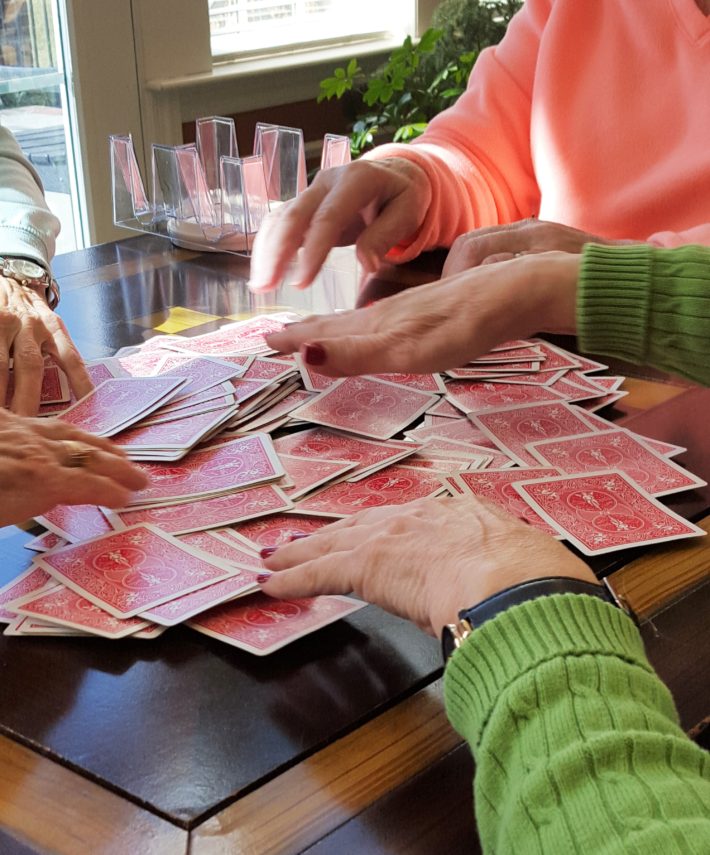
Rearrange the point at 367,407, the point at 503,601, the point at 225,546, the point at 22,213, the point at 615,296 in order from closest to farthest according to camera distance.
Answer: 1. the point at 503,601
2. the point at 225,546
3. the point at 615,296
4. the point at 367,407
5. the point at 22,213

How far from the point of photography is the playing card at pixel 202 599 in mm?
901

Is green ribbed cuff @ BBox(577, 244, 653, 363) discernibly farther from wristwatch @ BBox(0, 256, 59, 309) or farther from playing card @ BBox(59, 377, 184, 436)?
wristwatch @ BBox(0, 256, 59, 309)

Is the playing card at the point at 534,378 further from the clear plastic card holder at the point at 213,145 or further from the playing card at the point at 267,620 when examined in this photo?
the clear plastic card holder at the point at 213,145

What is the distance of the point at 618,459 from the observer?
1.21 m

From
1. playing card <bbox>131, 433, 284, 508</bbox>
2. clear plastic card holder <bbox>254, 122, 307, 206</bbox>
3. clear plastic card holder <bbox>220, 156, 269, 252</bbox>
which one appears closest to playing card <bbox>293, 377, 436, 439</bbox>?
playing card <bbox>131, 433, 284, 508</bbox>

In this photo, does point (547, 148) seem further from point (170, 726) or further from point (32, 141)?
point (32, 141)

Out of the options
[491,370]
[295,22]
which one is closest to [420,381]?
[491,370]

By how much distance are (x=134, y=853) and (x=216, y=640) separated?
0.24 m

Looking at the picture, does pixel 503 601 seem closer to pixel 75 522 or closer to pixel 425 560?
pixel 425 560

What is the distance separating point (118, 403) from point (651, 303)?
0.65m

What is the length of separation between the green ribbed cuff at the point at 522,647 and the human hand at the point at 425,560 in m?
0.05

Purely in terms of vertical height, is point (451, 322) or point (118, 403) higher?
point (451, 322)

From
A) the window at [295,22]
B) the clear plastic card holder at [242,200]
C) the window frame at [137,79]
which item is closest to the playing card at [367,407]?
the clear plastic card holder at [242,200]

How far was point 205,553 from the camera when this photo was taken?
3.29ft
